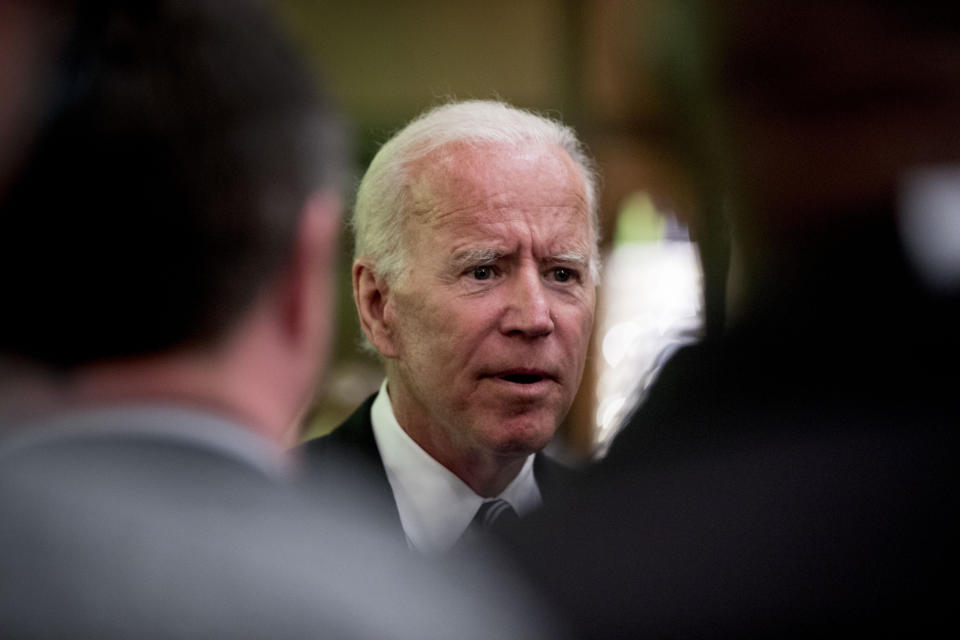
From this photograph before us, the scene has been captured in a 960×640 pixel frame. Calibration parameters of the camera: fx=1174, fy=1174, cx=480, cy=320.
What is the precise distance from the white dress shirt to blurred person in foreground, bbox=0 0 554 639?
2.34 feet

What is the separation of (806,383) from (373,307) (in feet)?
3.44

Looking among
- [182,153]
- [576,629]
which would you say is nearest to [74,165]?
[182,153]

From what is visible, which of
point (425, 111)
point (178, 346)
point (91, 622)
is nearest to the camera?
point (91, 622)

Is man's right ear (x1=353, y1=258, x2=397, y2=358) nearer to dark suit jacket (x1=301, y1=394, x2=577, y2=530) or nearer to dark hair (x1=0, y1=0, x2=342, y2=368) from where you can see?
dark suit jacket (x1=301, y1=394, x2=577, y2=530)

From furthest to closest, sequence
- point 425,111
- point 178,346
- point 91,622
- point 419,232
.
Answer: point 425,111 → point 419,232 → point 178,346 → point 91,622

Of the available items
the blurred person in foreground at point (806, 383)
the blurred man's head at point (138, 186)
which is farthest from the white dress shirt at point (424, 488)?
the blurred man's head at point (138, 186)

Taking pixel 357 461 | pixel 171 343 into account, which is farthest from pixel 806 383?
pixel 357 461

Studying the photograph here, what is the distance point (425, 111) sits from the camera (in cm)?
176

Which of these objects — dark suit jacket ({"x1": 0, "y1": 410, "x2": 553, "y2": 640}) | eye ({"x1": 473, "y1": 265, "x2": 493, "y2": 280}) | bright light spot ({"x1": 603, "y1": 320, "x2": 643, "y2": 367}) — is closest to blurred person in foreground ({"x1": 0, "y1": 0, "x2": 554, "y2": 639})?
dark suit jacket ({"x1": 0, "y1": 410, "x2": 553, "y2": 640})

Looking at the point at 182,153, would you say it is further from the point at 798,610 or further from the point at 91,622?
the point at 798,610

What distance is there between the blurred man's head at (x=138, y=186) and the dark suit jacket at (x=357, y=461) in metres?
0.80

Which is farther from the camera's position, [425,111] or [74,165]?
[425,111]

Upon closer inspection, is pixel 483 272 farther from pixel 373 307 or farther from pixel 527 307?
pixel 373 307

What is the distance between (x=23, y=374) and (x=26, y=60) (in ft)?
0.65
